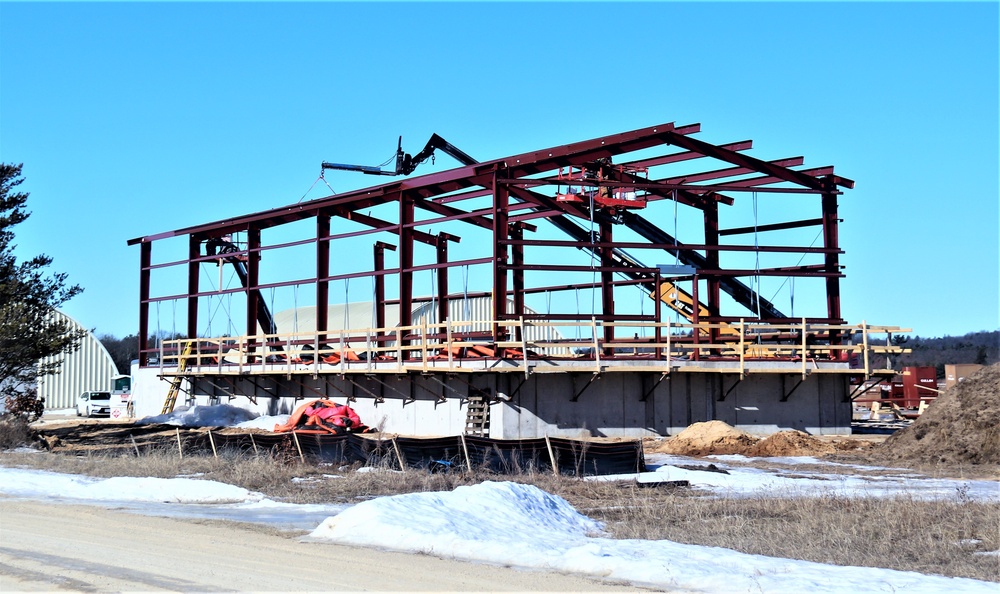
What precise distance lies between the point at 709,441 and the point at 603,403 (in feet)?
10.7

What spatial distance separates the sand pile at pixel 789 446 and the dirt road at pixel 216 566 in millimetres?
16415

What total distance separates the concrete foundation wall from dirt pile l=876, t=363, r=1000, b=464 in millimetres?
4184

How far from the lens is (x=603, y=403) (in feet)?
94.4

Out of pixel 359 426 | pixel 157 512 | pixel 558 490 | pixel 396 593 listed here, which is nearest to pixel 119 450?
pixel 359 426

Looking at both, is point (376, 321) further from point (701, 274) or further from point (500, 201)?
point (701, 274)

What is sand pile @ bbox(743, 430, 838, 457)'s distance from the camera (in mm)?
26562

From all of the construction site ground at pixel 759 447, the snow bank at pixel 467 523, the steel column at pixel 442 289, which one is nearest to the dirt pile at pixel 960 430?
the construction site ground at pixel 759 447

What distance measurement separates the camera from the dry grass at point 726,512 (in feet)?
38.4

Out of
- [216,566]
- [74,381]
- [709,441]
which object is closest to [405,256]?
[709,441]

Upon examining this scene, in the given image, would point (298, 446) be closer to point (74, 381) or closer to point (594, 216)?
point (594, 216)

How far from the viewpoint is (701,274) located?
1296 inches

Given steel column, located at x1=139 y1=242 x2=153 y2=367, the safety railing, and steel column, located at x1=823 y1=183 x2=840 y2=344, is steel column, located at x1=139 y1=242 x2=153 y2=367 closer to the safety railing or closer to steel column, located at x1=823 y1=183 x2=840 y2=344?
the safety railing

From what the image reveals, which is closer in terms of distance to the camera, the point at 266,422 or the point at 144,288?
the point at 266,422

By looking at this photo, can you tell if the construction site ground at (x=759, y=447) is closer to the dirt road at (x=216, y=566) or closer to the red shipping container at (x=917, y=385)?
the dirt road at (x=216, y=566)
